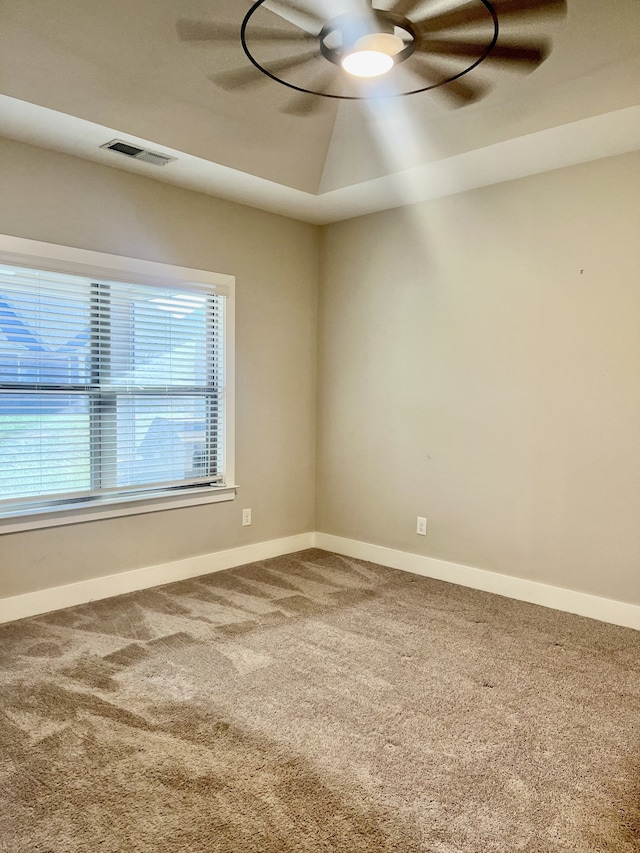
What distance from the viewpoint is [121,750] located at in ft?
6.72

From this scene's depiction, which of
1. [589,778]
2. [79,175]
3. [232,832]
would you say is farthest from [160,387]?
[589,778]

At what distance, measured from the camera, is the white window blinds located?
3143mm

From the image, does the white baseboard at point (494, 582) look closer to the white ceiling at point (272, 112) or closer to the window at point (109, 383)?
the window at point (109, 383)

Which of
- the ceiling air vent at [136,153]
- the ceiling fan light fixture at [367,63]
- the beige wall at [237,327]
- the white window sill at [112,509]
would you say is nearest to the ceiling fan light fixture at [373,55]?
the ceiling fan light fixture at [367,63]

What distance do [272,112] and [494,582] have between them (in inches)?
115

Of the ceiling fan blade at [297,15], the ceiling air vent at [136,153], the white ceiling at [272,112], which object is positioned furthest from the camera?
the ceiling air vent at [136,153]

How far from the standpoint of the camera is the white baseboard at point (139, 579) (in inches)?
127

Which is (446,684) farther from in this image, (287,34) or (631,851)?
(287,34)

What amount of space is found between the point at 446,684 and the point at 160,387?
90.3 inches

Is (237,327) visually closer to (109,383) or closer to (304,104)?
(109,383)

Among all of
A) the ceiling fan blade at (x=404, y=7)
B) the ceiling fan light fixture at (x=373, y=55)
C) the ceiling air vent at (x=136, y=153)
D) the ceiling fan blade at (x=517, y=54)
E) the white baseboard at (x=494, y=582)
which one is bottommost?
the white baseboard at (x=494, y=582)

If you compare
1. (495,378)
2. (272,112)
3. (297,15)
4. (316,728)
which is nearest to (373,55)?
(297,15)

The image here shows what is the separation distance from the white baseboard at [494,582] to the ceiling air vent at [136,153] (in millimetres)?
2755

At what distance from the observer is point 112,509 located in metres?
3.54
